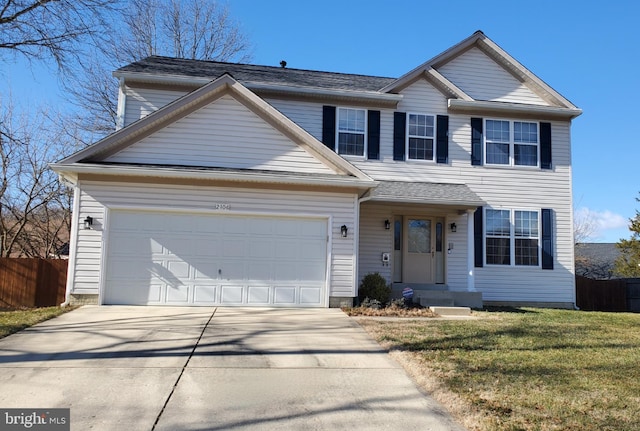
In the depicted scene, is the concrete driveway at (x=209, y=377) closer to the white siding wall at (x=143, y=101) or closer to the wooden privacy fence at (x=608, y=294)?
the white siding wall at (x=143, y=101)

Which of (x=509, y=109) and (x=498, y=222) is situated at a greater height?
(x=509, y=109)

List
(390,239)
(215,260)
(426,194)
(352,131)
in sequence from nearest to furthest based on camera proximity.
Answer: (215,260) → (426,194) → (390,239) → (352,131)

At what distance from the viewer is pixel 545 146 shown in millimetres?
14836

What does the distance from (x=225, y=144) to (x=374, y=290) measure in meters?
5.11

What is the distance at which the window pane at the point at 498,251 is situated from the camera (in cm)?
1432

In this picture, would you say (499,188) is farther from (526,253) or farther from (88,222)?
(88,222)

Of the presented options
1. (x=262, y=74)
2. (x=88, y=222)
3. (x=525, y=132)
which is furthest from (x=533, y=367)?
(x=262, y=74)

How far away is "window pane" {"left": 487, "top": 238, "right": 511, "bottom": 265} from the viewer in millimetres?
14320

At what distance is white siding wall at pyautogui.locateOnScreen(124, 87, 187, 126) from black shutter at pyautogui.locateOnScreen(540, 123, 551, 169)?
11127 mm

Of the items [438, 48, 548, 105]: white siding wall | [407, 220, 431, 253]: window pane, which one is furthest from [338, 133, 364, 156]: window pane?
[438, 48, 548, 105]: white siding wall

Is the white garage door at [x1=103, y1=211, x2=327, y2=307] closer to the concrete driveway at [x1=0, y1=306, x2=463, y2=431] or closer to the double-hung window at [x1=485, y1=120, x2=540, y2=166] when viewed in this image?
the concrete driveway at [x1=0, y1=306, x2=463, y2=431]

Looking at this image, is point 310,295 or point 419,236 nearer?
point 310,295

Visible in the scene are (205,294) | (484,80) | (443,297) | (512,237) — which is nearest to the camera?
(205,294)

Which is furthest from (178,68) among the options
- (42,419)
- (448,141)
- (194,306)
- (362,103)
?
(42,419)
